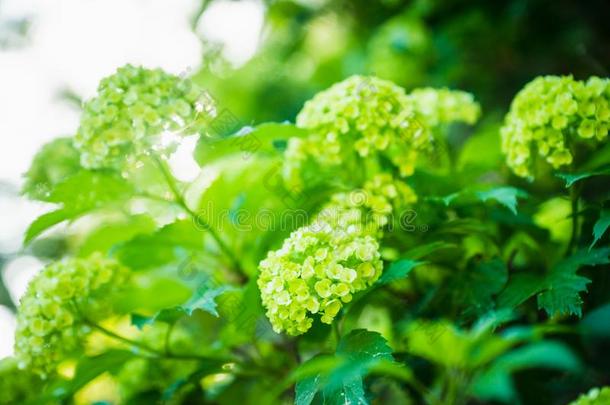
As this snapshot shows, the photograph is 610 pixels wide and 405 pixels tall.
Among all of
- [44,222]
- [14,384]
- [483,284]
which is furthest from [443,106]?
[14,384]

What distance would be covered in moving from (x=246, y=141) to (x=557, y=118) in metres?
1.11

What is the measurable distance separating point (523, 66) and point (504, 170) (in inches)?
68.0

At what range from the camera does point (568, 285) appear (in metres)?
1.78

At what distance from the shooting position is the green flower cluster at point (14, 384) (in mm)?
2572

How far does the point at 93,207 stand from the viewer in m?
2.11

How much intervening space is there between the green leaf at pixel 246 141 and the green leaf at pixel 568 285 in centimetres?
101

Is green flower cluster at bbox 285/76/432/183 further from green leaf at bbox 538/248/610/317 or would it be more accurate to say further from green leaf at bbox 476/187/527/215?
green leaf at bbox 538/248/610/317

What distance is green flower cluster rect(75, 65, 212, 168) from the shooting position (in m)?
1.96

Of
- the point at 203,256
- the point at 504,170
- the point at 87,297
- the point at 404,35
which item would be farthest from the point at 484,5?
the point at 87,297

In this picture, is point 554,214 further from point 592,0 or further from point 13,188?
point 13,188

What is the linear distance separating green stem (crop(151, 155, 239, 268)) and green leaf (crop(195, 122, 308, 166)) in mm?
144

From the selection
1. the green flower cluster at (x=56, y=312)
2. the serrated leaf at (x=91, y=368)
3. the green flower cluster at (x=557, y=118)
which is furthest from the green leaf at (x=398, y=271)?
the green flower cluster at (x=56, y=312)

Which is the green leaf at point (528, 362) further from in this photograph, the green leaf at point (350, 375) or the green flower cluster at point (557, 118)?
the green flower cluster at point (557, 118)

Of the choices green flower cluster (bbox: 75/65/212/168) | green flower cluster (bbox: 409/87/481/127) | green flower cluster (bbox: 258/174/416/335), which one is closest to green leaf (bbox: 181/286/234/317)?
green flower cluster (bbox: 258/174/416/335)
